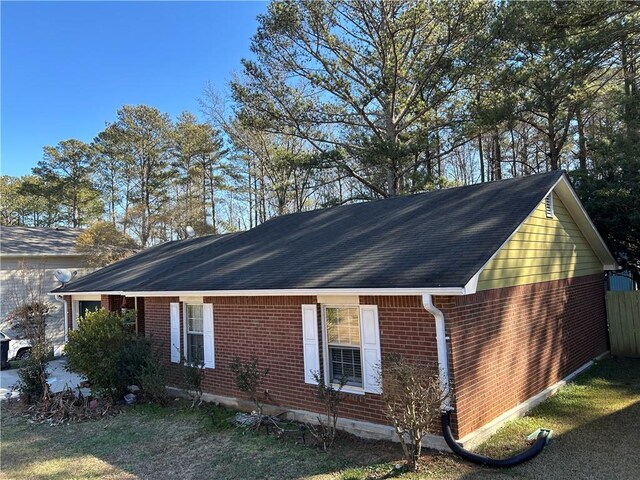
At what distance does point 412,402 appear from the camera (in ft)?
18.2

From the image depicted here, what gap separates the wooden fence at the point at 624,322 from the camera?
11.3 m

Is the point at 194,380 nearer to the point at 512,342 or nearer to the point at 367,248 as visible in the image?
the point at 367,248

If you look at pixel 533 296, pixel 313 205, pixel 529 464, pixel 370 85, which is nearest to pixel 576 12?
pixel 370 85

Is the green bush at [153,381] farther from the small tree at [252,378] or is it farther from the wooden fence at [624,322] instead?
the wooden fence at [624,322]

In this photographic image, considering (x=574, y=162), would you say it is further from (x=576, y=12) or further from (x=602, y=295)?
(x=602, y=295)

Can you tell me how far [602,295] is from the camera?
1190cm

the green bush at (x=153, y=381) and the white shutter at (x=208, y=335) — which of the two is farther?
the white shutter at (x=208, y=335)

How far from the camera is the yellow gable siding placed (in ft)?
23.9

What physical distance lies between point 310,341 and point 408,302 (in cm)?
203

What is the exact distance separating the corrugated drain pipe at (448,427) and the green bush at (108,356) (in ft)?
19.8

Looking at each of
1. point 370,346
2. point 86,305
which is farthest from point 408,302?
point 86,305

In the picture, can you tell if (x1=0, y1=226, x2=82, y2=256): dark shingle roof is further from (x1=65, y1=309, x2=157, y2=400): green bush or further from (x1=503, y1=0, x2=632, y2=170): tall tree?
(x1=503, y1=0, x2=632, y2=170): tall tree

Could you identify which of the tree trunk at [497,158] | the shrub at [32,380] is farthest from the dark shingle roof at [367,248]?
the tree trunk at [497,158]

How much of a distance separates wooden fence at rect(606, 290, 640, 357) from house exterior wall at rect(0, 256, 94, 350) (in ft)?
64.4
